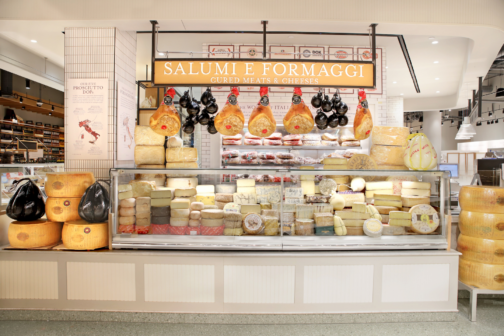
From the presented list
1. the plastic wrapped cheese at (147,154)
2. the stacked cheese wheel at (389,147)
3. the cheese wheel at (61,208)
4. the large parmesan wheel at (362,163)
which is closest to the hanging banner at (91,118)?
the plastic wrapped cheese at (147,154)

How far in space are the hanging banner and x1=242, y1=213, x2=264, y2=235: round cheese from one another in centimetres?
180

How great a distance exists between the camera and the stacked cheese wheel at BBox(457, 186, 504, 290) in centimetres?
292

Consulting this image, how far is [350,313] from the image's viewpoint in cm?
279

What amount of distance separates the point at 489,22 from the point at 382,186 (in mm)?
2226

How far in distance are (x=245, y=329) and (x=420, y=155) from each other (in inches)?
94.0

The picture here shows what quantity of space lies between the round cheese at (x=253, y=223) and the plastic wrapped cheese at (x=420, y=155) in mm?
1646

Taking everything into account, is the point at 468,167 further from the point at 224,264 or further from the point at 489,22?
the point at 224,264

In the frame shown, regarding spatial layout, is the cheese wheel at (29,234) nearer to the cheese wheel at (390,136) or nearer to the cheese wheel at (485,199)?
the cheese wheel at (390,136)

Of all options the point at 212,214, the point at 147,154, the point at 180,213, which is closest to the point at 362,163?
the point at 212,214

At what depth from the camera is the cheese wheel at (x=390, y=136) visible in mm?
3402

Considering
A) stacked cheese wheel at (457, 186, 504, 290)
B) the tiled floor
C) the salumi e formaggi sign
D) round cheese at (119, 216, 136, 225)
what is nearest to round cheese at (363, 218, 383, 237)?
the tiled floor

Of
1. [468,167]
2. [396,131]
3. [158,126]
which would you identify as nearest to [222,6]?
[158,126]

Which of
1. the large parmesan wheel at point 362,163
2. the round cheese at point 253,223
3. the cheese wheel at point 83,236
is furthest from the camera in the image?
the large parmesan wheel at point 362,163

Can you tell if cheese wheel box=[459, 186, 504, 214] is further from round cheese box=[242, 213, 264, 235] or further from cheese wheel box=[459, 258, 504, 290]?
round cheese box=[242, 213, 264, 235]
